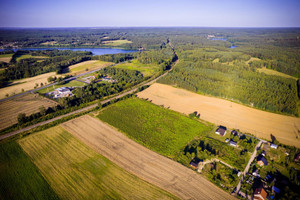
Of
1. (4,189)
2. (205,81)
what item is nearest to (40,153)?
(4,189)

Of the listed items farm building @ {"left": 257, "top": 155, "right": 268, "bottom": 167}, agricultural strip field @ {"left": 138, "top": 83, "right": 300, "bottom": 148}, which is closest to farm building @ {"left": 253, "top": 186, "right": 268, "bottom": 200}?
farm building @ {"left": 257, "top": 155, "right": 268, "bottom": 167}

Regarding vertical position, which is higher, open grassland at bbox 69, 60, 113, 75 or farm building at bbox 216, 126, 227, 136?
open grassland at bbox 69, 60, 113, 75

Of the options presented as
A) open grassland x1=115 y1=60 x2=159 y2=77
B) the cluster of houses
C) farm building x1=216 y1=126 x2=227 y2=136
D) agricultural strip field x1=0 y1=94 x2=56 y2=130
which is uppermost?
open grassland x1=115 y1=60 x2=159 y2=77

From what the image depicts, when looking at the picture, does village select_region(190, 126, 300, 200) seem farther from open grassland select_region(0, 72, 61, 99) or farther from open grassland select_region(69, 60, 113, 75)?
open grassland select_region(69, 60, 113, 75)

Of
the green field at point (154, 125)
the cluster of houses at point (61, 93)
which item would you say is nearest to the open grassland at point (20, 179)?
the green field at point (154, 125)

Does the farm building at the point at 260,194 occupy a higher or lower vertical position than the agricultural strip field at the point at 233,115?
lower

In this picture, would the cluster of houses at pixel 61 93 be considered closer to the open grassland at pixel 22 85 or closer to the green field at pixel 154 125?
the open grassland at pixel 22 85
